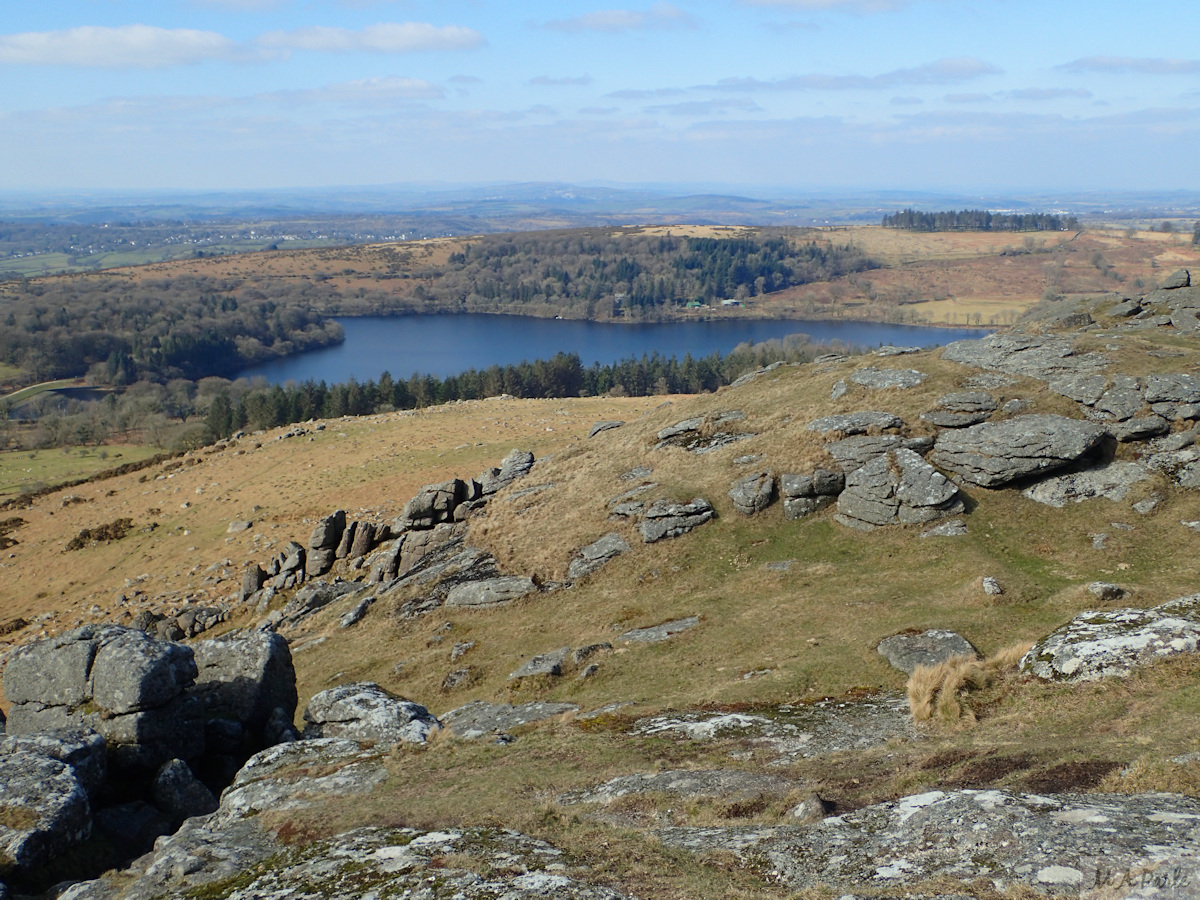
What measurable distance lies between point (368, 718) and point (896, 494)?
60.1 feet

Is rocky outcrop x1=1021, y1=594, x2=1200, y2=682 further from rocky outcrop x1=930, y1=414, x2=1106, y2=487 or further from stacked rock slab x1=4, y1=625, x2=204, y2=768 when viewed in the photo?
stacked rock slab x1=4, y1=625, x2=204, y2=768

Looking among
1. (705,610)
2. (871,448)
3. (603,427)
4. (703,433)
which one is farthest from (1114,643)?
(603,427)

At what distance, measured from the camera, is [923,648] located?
59.2ft

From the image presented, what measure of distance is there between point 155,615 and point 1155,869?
125 feet

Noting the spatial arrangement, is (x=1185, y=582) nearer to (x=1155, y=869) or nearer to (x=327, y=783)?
(x=1155, y=869)

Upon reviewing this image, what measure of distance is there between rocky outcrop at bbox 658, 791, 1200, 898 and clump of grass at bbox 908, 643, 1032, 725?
4.73m

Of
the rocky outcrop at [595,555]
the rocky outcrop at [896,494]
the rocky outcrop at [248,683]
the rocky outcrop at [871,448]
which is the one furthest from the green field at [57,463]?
the rocky outcrop at [896,494]

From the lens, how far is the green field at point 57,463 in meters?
77.3

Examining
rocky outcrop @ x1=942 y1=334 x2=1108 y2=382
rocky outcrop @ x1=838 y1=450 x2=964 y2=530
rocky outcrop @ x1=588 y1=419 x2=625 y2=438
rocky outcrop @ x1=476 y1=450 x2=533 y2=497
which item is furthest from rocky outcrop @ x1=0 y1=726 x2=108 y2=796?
rocky outcrop @ x1=942 y1=334 x2=1108 y2=382

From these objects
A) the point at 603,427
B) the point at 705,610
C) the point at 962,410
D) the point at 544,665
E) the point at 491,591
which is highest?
the point at 962,410

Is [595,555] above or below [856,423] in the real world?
below

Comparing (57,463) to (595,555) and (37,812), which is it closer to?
(595,555)

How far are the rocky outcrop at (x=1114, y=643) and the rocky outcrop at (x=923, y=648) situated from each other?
2.46 metres

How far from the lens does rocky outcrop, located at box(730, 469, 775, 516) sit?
90.7ft
